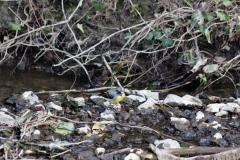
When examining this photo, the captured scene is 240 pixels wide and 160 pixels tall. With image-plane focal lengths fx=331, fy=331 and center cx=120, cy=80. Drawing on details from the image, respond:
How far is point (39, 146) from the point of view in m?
1.79

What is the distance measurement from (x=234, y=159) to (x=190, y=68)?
1.61 metres

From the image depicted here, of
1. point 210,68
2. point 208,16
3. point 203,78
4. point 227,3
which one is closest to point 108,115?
point 203,78

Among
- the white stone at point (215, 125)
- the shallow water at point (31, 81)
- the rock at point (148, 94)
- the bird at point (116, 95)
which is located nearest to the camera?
the white stone at point (215, 125)

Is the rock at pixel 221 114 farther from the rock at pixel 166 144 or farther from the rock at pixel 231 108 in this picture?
the rock at pixel 166 144

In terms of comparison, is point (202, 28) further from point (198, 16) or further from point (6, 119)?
point (6, 119)

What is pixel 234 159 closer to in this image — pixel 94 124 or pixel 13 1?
pixel 94 124

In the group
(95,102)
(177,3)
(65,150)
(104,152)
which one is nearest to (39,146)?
(65,150)

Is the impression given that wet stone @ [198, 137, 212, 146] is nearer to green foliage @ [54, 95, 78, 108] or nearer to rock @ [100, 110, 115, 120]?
rock @ [100, 110, 115, 120]

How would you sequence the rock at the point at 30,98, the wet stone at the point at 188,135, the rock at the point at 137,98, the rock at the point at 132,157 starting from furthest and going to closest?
1. the rock at the point at 137,98
2. the rock at the point at 30,98
3. the wet stone at the point at 188,135
4. the rock at the point at 132,157

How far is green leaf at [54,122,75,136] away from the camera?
6.56 feet

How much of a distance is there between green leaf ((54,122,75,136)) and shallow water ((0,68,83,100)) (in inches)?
35.5

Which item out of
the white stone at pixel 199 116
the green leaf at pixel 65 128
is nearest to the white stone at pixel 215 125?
the white stone at pixel 199 116

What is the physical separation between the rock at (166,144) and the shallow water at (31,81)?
1412mm

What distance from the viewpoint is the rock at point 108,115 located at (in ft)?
7.53
